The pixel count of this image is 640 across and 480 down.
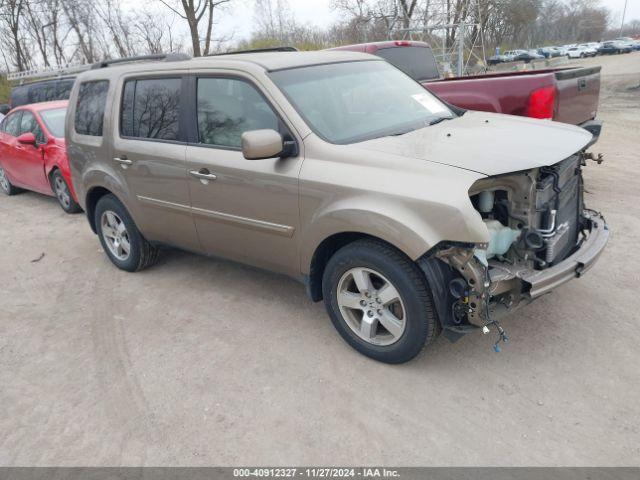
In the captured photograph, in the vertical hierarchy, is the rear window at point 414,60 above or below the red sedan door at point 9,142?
above

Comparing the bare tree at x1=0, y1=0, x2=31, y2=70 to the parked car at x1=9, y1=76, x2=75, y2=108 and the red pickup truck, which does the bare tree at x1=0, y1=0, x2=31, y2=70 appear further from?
the red pickup truck

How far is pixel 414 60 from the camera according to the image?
8.79 m

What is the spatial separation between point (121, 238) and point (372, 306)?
306 cm

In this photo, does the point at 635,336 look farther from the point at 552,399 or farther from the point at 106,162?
the point at 106,162

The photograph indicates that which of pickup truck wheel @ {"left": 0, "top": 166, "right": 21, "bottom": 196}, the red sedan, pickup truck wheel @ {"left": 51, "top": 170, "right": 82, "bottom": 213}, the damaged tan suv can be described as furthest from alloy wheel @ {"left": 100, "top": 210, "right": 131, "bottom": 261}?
pickup truck wheel @ {"left": 0, "top": 166, "right": 21, "bottom": 196}

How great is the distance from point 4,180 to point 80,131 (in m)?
5.40

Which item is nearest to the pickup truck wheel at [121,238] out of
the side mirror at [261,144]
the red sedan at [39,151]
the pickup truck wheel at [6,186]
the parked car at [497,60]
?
the red sedan at [39,151]

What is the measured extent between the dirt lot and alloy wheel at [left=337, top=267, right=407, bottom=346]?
0.69ft

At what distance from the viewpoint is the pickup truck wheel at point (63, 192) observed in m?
7.60

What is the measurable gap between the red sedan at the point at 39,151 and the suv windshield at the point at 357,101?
14.9 feet

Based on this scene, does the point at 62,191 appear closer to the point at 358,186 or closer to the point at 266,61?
the point at 266,61

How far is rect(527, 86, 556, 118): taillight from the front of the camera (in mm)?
5422

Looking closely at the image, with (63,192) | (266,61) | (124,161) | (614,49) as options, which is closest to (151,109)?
(124,161)

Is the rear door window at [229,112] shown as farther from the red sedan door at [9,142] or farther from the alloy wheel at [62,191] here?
the red sedan door at [9,142]
